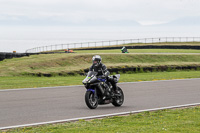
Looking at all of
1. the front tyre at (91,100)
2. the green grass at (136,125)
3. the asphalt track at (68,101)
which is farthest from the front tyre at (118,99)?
the green grass at (136,125)

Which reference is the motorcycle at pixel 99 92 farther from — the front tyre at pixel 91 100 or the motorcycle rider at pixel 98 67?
the motorcycle rider at pixel 98 67

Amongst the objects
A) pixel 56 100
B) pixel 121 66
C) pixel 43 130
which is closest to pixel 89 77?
pixel 56 100

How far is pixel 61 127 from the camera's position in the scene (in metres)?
8.27

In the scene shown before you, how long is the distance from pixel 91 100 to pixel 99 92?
37 centimetres

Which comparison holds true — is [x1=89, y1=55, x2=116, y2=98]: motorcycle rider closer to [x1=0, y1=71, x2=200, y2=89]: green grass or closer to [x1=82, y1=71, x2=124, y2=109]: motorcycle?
[x1=82, y1=71, x2=124, y2=109]: motorcycle

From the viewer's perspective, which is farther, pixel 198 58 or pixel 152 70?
pixel 198 58

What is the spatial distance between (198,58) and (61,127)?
1260 inches

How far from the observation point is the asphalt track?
395 inches

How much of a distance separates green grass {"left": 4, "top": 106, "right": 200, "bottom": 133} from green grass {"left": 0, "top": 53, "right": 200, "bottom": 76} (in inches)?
659

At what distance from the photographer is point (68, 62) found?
101 feet

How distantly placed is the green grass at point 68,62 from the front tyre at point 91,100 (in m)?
14.8

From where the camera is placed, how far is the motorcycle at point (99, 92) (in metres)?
11.0

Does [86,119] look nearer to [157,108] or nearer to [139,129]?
[139,129]

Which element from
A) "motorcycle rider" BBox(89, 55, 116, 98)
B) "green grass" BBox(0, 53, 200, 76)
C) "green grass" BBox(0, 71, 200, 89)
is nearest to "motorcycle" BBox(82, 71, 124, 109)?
"motorcycle rider" BBox(89, 55, 116, 98)
